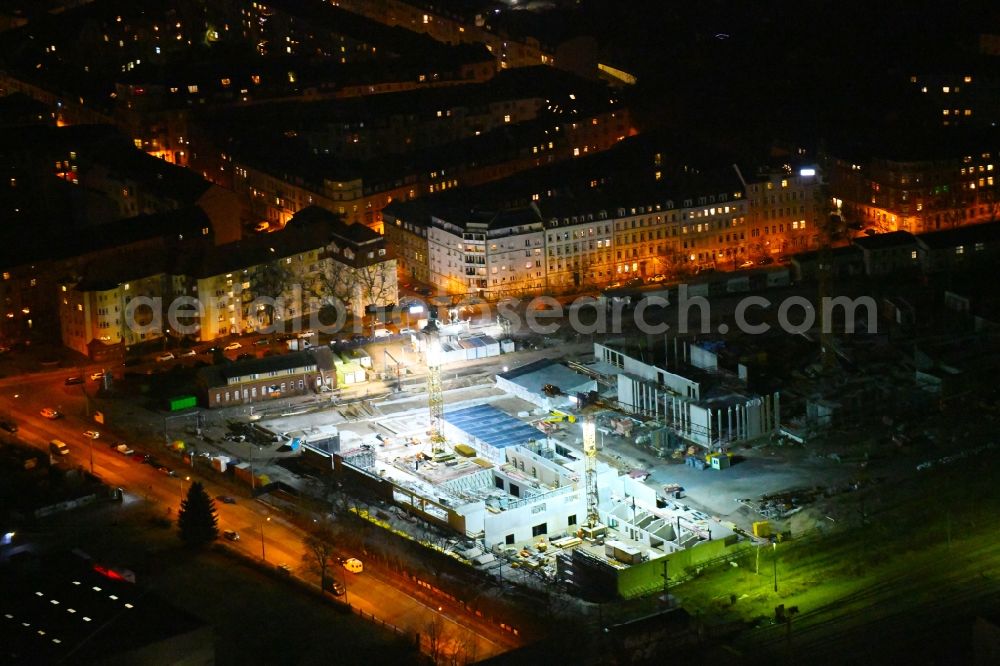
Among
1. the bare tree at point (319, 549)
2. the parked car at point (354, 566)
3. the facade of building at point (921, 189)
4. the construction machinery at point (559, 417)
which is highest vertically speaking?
the facade of building at point (921, 189)

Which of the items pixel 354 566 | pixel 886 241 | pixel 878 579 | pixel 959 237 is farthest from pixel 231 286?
pixel 878 579

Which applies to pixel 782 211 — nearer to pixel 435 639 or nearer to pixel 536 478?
pixel 536 478

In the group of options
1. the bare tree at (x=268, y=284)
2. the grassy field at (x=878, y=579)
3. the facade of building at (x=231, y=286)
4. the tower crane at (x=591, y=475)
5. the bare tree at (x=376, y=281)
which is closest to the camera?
the grassy field at (x=878, y=579)


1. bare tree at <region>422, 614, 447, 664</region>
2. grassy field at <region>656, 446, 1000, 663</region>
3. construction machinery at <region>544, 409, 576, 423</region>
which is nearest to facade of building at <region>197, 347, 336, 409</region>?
construction machinery at <region>544, 409, 576, 423</region>

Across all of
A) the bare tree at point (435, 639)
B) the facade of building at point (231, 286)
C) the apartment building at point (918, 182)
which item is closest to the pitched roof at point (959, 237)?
the apartment building at point (918, 182)

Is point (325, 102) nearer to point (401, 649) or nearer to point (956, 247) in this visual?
point (956, 247)

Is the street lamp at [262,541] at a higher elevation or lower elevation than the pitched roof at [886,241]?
lower

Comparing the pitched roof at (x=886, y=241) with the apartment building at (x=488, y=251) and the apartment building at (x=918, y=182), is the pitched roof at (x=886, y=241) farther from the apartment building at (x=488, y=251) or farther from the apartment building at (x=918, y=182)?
the apartment building at (x=488, y=251)

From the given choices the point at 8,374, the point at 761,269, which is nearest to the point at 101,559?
the point at 8,374

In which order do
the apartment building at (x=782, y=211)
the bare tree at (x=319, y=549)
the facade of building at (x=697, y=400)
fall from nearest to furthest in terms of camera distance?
the bare tree at (x=319, y=549) < the facade of building at (x=697, y=400) < the apartment building at (x=782, y=211)
